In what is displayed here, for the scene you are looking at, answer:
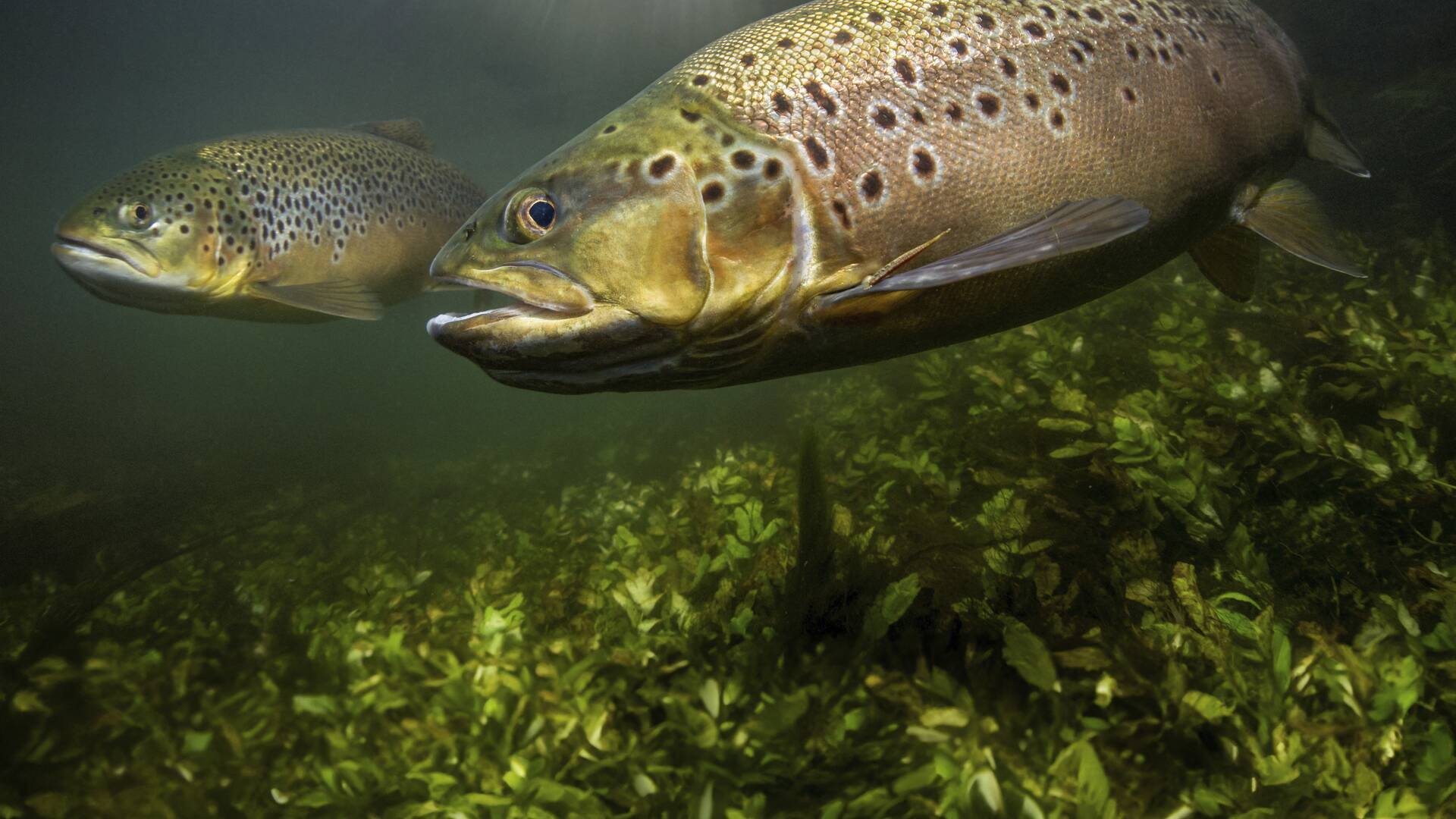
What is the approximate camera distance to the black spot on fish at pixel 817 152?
1.97 m

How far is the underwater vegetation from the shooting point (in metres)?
1.71

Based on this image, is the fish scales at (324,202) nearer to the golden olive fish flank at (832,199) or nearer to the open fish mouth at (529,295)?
the golden olive fish flank at (832,199)

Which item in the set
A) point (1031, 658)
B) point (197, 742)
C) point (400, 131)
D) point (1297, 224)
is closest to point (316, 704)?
point (197, 742)

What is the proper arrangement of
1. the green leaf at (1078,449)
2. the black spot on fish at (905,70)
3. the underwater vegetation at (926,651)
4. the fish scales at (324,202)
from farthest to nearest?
the fish scales at (324,202) < the green leaf at (1078,449) < the black spot on fish at (905,70) < the underwater vegetation at (926,651)

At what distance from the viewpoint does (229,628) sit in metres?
2.91

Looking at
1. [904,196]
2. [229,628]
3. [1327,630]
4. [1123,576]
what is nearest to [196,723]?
[229,628]

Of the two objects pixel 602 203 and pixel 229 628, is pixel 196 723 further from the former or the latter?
pixel 602 203

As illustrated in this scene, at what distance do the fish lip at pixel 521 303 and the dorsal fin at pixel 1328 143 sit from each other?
12.6 ft

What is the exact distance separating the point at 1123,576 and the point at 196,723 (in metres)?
3.39

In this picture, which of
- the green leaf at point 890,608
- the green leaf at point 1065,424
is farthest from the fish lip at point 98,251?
the green leaf at point 1065,424

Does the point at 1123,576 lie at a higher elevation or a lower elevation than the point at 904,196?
lower

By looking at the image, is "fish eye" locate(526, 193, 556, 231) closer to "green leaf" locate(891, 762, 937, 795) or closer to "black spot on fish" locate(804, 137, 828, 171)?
"black spot on fish" locate(804, 137, 828, 171)

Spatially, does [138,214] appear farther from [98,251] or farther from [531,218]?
[531,218]

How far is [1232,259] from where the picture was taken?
328 centimetres
